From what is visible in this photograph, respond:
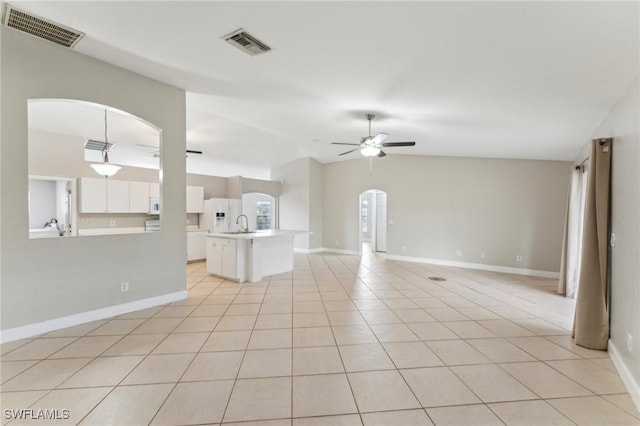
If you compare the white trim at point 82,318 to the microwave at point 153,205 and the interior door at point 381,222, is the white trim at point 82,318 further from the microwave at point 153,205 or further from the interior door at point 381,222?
the interior door at point 381,222

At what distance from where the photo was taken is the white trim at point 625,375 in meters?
2.00

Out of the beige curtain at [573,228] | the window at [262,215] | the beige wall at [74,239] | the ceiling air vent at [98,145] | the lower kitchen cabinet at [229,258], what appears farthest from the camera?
the window at [262,215]

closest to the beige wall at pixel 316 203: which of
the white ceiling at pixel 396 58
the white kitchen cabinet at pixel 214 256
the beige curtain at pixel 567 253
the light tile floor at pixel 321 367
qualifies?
the white kitchen cabinet at pixel 214 256

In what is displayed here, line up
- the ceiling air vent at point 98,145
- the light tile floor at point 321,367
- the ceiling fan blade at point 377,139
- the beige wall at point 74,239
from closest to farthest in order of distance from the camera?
the light tile floor at point 321,367, the beige wall at point 74,239, the ceiling fan blade at point 377,139, the ceiling air vent at point 98,145

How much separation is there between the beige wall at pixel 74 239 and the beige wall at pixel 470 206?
5.77 meters

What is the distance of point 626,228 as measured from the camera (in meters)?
2.39

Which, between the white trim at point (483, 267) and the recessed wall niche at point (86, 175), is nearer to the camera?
the recessed wall niche at point (86, 175)

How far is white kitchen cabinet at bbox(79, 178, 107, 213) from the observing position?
5.80 meters

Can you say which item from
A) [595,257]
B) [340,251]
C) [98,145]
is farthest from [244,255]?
[595,257]

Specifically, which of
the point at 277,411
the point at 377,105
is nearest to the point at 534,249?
the point at 377,105

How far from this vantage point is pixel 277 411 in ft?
6.07

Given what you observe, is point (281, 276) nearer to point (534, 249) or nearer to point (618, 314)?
point (618, 314)

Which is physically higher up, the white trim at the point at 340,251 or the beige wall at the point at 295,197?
the beige wall at the point at 295,197

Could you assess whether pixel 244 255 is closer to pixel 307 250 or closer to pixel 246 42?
pixel 246 42
